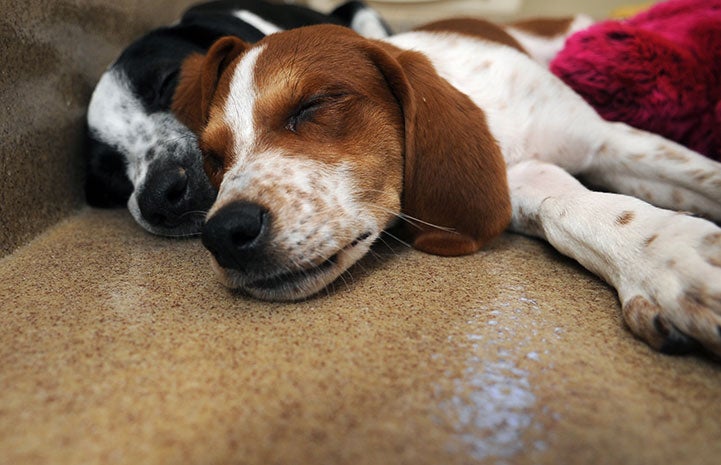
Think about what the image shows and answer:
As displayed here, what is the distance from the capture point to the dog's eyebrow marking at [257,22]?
99.8 inches

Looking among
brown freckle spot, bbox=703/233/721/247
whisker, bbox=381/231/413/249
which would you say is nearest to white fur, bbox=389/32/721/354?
brown freckle spot, bbox=703/233/721/247

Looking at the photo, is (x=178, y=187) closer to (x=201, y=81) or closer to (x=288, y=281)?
(x=201, y=81)

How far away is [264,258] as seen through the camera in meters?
1.24

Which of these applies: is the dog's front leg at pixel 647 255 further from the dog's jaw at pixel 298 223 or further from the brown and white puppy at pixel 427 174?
the dog's jaw at pixel 298 223

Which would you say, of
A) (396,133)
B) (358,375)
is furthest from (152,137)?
(358,375)

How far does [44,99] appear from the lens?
196cm

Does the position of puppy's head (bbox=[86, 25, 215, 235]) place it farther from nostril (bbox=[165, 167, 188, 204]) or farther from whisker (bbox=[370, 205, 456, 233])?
whisker (bbox=[370, 205, 456, 233])

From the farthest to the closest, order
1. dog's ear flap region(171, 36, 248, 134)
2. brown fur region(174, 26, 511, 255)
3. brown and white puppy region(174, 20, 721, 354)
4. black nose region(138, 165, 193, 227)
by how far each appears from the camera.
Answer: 1. black nose region(138, 165, 193, 227)
2. dog's ear flap region(171, 36, 248, 134)
3. brown fur region(174, 26, 511, 255)
4. brown and white puppy region(174, 20, 721, 354)

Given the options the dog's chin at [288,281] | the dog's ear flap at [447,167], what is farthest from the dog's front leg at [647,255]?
the dog's chin at [288,281]

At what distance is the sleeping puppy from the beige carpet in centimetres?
38

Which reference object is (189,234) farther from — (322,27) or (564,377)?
(564,377)

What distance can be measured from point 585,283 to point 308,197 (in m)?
0.70

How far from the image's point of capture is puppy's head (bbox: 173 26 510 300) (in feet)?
4.34

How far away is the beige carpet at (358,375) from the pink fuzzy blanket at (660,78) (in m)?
0.84
